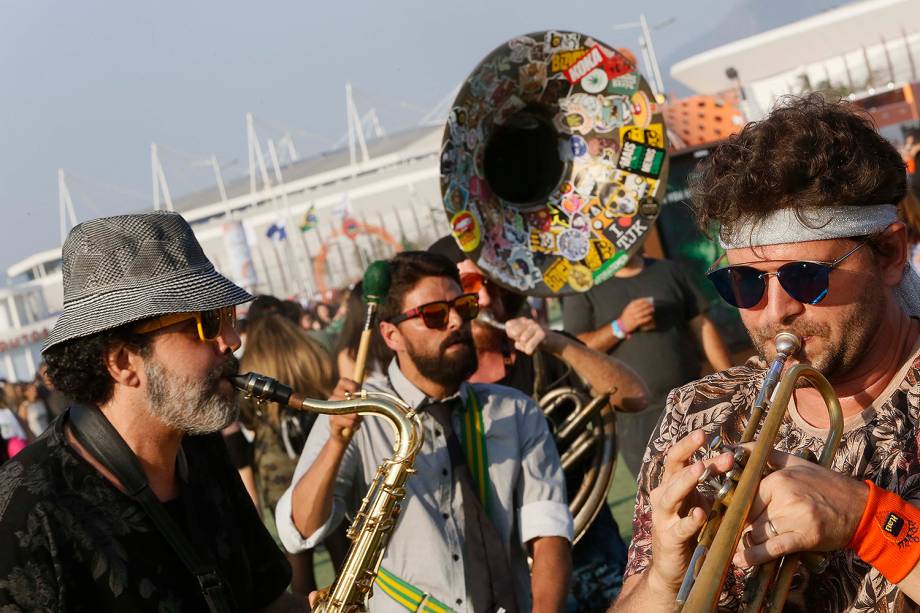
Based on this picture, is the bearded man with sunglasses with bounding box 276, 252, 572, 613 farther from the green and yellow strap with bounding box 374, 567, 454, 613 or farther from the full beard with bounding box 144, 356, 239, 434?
Result: the full beard with bounding box 144, 356, 239, 434

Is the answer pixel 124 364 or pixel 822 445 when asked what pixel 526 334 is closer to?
pixel 124 364

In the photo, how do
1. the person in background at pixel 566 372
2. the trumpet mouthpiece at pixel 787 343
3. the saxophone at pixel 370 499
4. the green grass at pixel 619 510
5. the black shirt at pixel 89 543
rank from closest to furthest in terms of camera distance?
the trumpet mouthpiece at pixel 787 343 < the black shirt at pixel 89 543 < the saxophone at pixel 370 499 < the person in background at pixel 566 372 < the green grass at pixel 619 510

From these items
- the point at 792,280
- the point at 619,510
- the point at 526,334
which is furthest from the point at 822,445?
the point at 619,510

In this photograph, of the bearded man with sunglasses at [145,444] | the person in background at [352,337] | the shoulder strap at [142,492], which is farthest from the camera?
the person in background at [352,337]

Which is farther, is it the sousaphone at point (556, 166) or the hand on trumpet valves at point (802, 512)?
the sousaphone at point (556, 166)

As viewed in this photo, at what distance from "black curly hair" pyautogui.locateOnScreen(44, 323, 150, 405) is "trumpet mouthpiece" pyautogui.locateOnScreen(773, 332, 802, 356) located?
1.61 m

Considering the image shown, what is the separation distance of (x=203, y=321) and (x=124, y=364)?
0.23 metres

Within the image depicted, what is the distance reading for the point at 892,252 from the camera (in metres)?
2.19

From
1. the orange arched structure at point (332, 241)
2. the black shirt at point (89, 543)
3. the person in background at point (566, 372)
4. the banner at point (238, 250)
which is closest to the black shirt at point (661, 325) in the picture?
the person in background at point (566, 372)

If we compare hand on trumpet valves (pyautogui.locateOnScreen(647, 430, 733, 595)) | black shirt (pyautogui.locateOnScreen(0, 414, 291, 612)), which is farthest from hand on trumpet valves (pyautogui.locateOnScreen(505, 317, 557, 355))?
hand on trumpet valves (pyautogui.locateOnScreen(647, 430, 733, 595))

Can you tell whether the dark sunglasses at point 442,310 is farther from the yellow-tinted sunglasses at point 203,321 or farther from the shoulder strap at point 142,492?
the shoulder strap at point 142,492

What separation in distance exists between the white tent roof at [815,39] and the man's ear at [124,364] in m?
76.7

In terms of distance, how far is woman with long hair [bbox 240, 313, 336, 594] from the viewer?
→ 6215 mm

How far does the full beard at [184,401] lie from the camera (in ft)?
9.22
